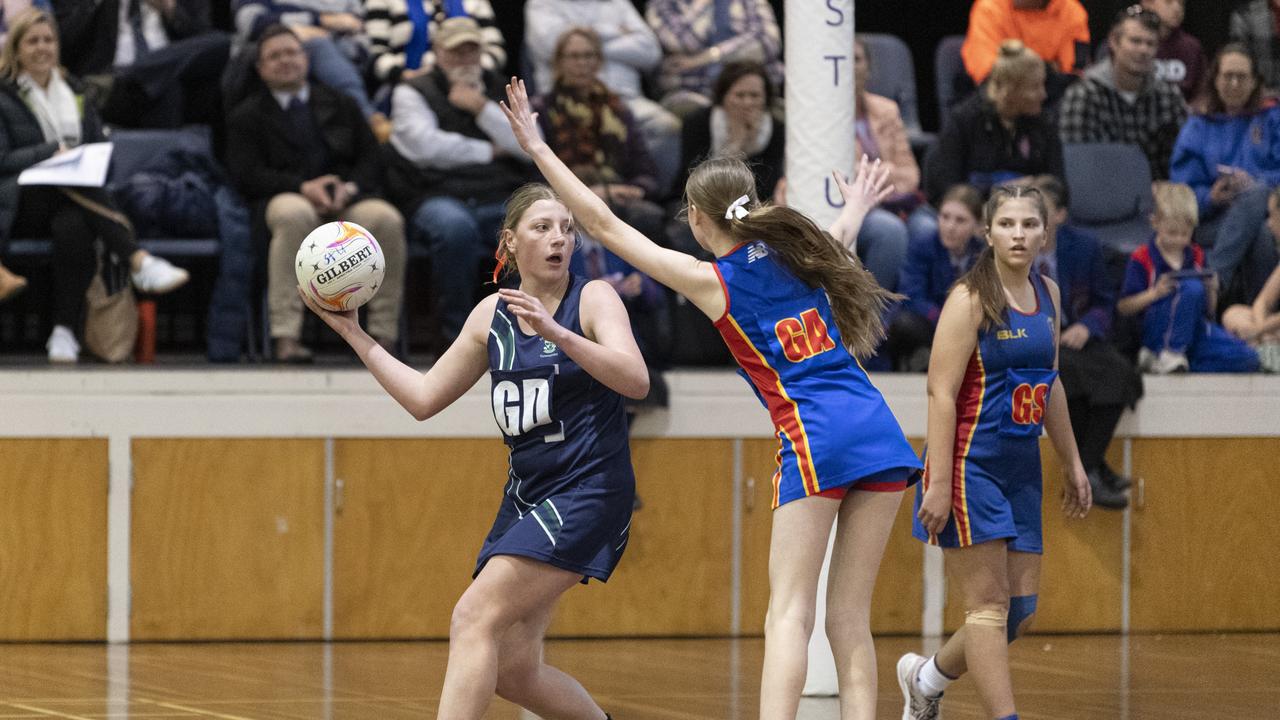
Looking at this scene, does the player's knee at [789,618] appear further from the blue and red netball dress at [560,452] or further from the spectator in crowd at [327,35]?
the spectator in crowd at [327,35]

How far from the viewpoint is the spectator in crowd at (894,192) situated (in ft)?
26.6

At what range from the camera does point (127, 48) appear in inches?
345

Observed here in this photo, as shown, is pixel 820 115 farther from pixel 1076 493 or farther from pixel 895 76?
pixel 895 76

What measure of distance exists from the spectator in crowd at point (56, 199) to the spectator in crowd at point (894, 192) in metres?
2.98

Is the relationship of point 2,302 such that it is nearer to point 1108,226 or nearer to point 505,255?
point 505,255

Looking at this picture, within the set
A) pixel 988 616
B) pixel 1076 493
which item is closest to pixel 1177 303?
pixel 1076 493

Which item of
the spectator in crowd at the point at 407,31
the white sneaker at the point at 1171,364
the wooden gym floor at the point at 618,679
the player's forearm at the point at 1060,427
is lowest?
the wooden gym floor at the point at 618,679

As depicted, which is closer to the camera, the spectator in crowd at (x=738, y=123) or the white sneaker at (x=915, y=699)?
the white sneaker at (x=915, y=699)

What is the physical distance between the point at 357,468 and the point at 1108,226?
394 cm

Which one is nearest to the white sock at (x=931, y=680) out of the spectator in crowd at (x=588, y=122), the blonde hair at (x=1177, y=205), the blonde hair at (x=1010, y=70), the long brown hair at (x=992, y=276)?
the long brown hair at (x=992, y=276)

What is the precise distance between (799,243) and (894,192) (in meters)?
4.06

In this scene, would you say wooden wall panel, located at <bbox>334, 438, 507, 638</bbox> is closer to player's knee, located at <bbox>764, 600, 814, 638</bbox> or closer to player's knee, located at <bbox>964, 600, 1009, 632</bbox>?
player's knee, located at <bbox>964, 600, 1009, 632</bbox>

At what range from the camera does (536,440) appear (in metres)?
4.64

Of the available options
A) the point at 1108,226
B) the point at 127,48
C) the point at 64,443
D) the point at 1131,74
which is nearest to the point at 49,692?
the point at 64,443
